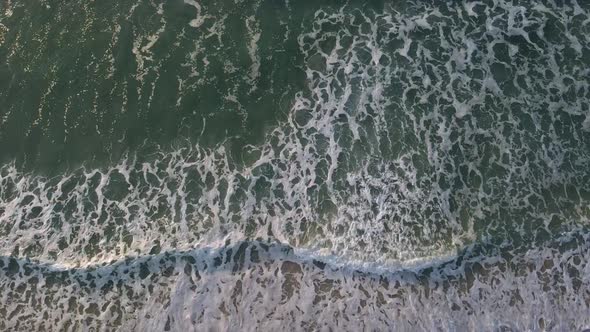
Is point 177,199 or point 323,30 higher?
point 323,30

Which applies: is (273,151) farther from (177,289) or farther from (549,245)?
(549,245)

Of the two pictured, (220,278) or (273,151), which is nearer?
(220,278)

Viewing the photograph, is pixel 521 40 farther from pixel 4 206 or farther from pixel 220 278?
pixel 4 206

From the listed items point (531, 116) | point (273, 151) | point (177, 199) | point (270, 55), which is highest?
point (270, 55)

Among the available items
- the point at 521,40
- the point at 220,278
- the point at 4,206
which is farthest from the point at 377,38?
the point at 4,206

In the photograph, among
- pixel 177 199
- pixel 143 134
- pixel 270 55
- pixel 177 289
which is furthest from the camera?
pixel 270 55

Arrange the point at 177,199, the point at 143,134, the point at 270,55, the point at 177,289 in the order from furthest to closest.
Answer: the point at 270,55 → the point at 143,134 → the point at 177,199 → the point at 177,289
